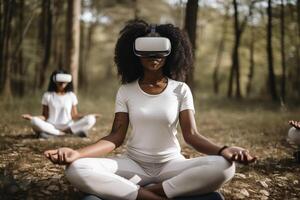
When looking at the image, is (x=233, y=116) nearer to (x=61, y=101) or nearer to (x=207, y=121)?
(x=207, y=121)

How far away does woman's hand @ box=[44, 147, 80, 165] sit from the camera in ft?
11.8

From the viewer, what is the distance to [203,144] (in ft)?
13.4

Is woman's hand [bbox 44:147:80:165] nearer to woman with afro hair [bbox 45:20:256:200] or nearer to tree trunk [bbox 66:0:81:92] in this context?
woman with afro hair [bbox 45:20:256:200]

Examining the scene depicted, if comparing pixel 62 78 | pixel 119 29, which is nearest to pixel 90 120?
pixel 62 78

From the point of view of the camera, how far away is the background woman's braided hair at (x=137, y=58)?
4543mm

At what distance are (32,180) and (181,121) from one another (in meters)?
2.03

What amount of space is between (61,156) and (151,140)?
992 mm

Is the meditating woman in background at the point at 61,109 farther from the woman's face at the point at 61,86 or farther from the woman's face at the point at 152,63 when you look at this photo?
the woman's face at the point at 152,63

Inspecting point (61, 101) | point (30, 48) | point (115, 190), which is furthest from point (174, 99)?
point (30, 48)

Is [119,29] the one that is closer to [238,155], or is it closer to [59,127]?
[59,127]

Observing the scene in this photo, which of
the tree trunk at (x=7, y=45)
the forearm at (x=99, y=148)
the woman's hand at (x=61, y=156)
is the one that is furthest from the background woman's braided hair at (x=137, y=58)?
the tree trunk at (x=7, y=45)

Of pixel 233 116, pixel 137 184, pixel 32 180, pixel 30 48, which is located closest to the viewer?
pixel 137 184

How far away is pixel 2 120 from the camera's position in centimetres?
1031

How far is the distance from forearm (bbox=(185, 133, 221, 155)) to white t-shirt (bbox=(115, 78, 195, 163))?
0.73ft
